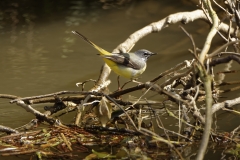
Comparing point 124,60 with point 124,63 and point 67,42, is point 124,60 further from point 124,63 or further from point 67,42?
point 67,42

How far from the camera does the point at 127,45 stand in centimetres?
575

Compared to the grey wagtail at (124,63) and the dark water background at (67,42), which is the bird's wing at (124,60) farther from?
the dark water background at (67,42)

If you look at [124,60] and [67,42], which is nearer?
[124,60]

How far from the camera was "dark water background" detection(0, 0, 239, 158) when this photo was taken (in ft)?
17.9

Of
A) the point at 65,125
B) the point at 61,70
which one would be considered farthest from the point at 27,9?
the point at 65,125

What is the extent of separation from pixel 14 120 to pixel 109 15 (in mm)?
3885

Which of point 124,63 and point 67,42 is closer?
point 124,63

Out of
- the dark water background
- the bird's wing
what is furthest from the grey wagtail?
the dark water background

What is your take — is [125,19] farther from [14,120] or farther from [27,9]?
[14,120]

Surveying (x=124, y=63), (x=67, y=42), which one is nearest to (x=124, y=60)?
(x=124, y=63)

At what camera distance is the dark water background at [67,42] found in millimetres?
5453

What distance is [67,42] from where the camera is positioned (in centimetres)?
688

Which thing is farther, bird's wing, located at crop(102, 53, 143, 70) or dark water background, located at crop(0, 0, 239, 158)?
dark water background, located at crop(0, 0, 239, 158)

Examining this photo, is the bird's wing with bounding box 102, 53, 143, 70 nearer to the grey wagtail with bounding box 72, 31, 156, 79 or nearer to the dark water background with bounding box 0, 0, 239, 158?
the grey wagtail with bounding box 72, 31, 156, 79
